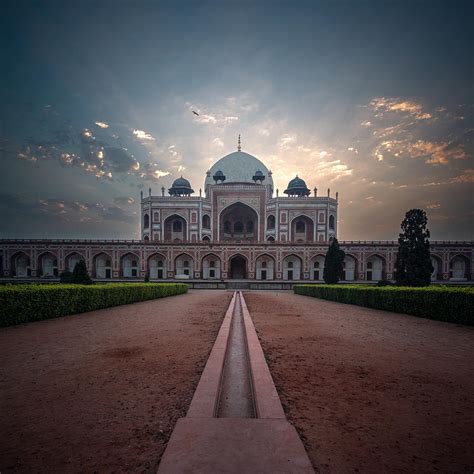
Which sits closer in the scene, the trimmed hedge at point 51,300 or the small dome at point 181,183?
the trimmed hedge at point 51,300

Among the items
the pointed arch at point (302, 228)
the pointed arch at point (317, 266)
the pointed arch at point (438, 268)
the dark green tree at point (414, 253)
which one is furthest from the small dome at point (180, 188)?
the pointed arch at point (438, 268)

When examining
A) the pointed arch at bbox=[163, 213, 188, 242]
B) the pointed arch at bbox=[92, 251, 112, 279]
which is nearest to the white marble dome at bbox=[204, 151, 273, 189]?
the pointed arch at bbox=[163, 213, 188, 242]

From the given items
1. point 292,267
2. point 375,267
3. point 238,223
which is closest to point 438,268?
point 375,267

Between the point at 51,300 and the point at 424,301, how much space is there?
10763 millimetres

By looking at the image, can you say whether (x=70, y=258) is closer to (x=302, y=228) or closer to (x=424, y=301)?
(x=302, y=228)

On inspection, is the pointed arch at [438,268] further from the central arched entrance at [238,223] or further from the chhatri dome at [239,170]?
the chhatri dome at [239,170]

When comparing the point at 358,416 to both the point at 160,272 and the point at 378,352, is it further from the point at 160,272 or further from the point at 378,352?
the point at 160,272

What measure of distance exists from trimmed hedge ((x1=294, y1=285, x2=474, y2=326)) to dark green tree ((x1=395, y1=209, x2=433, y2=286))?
606 centimetres

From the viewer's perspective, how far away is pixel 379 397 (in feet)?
9.18

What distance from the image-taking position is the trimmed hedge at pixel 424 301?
7.04 metres

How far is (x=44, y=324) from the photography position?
6656 millimetres

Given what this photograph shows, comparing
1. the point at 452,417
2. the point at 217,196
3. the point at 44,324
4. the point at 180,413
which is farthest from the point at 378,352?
the point at 217,196

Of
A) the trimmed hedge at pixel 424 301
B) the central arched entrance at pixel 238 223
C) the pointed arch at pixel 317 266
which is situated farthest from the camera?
the central arched entrance at pixel 238 223

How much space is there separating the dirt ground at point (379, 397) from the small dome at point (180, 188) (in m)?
37.2
